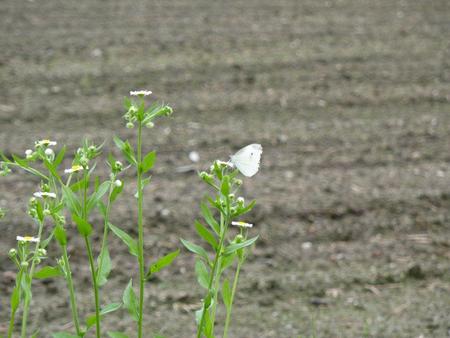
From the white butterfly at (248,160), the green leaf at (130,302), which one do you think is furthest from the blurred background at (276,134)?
the white butterfly at (248,160)

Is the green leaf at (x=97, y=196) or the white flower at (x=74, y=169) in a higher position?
the white flower at (x=74, y=169)

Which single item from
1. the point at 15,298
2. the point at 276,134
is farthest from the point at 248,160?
the point at 276,134

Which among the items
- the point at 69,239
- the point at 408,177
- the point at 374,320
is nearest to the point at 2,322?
the point at 69,239

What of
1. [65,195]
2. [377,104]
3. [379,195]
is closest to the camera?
[65,195]

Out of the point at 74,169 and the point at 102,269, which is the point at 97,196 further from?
the point at 102,269

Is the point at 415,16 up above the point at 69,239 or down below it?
above

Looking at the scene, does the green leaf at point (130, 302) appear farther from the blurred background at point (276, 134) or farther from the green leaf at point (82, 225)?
the blurred background at point (276, 134)

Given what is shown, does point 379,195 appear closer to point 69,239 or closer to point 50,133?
point 69,239
